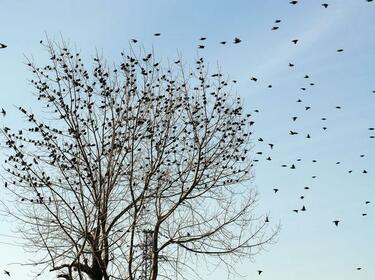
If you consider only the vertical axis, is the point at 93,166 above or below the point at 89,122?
below

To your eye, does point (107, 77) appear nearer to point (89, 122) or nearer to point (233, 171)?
point (89, 122)

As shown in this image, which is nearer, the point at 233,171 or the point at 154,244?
the point at 154,244

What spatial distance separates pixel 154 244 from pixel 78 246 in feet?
6.35

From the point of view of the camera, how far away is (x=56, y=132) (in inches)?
495

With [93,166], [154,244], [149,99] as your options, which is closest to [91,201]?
[93,166]

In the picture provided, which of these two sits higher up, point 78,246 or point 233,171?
point 233,171

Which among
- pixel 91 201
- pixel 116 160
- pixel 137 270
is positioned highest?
pixel 116 160

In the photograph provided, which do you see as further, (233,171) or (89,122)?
(233,171)

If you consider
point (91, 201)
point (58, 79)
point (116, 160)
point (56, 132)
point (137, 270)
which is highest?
point (58, 79)

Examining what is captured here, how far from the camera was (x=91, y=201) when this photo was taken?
40.3 ft

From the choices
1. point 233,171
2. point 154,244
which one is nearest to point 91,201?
point 154,244

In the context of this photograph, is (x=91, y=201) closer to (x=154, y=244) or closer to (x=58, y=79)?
(x=154, y=244)

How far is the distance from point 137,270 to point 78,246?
156 centimetres

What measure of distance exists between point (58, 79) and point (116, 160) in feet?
8.36
